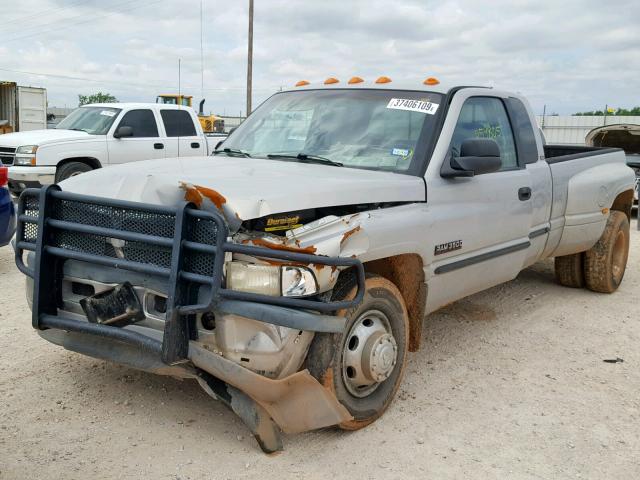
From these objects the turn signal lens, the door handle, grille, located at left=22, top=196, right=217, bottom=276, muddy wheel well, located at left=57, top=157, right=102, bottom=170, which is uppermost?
the door handle

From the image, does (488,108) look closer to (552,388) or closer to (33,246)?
(552,388)

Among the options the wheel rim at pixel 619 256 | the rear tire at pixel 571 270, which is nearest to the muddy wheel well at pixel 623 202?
the wheel rim at pixel 619 256

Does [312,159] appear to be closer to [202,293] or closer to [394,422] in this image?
[202,293]

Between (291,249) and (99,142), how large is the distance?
9.53 meters

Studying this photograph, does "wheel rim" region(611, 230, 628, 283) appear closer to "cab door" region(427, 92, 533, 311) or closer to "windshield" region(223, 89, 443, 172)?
"cab door" region(427, 92, 533, 311)

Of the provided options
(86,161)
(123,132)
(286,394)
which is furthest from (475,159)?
(86,161)

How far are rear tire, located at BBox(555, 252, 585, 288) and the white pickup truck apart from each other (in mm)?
7745

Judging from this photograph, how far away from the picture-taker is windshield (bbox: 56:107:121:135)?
11977mm

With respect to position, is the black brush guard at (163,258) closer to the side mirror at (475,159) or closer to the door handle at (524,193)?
the side mirror at (475,159)

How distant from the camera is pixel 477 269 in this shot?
461cm

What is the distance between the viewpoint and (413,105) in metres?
Answer: 4.47

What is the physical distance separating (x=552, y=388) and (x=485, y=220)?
3.85ft

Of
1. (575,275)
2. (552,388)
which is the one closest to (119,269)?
(552,388)

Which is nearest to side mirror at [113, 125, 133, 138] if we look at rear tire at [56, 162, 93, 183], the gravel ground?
rear tire at [56, 162, 93, 183]
